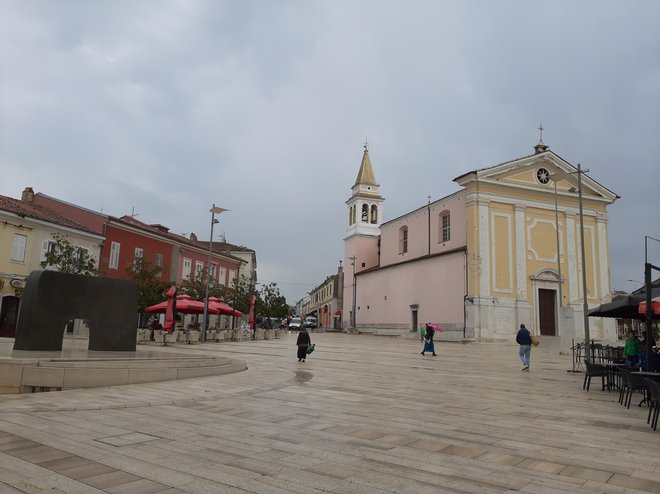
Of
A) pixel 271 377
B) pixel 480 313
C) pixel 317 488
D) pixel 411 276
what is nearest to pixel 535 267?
pixel 480 313

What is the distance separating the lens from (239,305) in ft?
134

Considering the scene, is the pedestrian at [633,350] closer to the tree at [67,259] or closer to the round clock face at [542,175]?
the tree at [67,259]

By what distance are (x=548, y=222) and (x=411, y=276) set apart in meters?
12.2

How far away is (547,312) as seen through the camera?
1516 inches

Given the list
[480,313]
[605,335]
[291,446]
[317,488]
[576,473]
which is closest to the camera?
[317,488]

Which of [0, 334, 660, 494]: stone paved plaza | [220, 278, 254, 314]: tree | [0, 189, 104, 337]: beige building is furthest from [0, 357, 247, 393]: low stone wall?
[220, 278, 254, 314]: tree

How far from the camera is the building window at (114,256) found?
34.0m

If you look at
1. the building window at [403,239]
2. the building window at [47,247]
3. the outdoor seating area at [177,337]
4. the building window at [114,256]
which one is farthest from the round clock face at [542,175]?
the building window at [47,247]

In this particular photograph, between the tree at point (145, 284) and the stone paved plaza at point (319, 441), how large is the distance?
20129mm

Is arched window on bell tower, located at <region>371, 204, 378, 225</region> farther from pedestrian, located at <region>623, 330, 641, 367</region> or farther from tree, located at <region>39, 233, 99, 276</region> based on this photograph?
pedestrian, located at <region>623, 330, 641, 367</region>

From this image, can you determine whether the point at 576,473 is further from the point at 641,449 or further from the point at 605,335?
the point at 605,335

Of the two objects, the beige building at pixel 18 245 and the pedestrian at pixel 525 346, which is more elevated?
the beige building at pixel 18 245

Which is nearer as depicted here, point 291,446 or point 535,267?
point 291,446

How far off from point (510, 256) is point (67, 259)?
30213 millimetres
